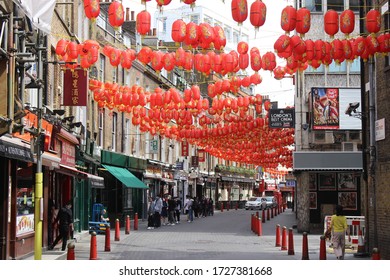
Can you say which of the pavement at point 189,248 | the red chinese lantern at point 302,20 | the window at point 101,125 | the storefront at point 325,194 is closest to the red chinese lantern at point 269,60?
the red chinese lantern at point 302,20

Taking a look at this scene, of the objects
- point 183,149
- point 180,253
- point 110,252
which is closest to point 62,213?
point 110,252

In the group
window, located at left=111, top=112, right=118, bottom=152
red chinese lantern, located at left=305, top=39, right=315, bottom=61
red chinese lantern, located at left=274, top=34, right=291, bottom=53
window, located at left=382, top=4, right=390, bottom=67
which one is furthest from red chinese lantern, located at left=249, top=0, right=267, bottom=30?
window, located at left=111, top=112, right=118, bottom=152

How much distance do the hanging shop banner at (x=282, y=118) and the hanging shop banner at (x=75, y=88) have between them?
11.9 metres

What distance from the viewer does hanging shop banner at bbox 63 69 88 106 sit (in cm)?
2589

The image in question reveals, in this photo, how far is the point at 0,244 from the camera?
59.6ft

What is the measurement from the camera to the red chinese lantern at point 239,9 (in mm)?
15195

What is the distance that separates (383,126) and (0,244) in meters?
10.8

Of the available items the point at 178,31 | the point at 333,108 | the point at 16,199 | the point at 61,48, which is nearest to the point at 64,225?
the point at 16,199

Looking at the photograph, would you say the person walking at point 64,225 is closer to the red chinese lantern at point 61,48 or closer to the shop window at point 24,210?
the shop window at point 24,210

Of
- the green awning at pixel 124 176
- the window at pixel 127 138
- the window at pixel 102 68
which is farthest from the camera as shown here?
the window at pixel 127 138

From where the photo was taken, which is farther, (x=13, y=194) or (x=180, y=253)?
(x=180, y=253)

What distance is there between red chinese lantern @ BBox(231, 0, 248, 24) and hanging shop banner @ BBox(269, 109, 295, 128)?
64.9 ft

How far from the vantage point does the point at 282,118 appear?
34938 mm
